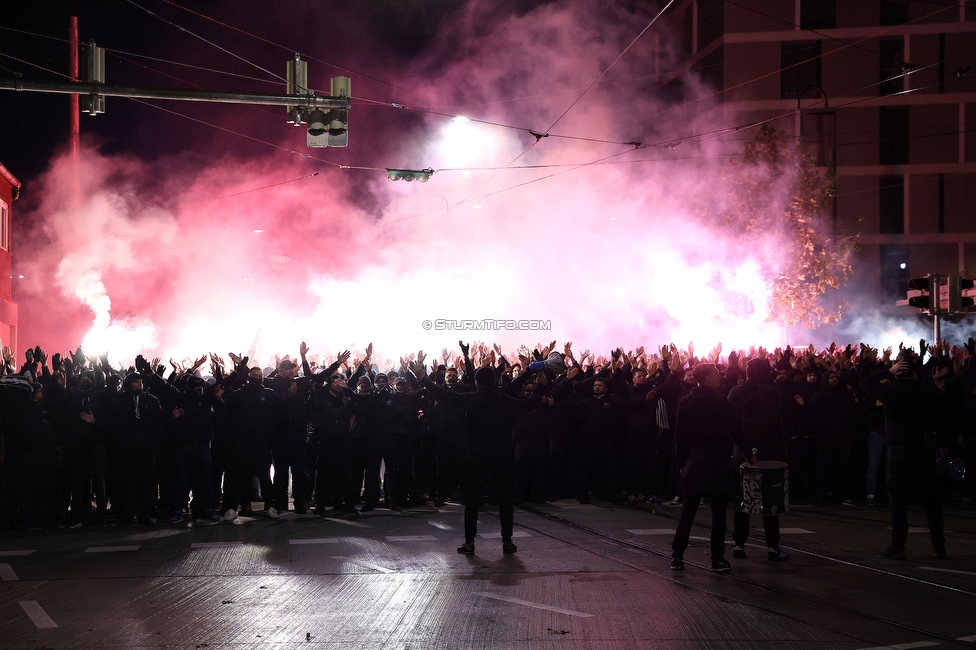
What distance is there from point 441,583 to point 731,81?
36.9 metres

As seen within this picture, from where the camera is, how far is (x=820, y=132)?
40344 mm

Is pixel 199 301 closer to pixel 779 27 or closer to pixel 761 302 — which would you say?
pixel 761 302

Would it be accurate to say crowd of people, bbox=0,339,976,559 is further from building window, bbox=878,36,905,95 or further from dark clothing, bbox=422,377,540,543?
building window, bbox=878,36,905,95

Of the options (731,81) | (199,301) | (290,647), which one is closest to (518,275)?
(199,301)

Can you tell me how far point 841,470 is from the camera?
13.0 metres

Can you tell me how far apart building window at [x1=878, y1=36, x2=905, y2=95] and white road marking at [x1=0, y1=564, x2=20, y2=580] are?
40.4 m

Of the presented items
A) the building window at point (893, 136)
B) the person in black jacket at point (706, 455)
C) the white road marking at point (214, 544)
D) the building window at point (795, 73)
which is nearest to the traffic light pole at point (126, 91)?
the white road marking at point (214, 544)

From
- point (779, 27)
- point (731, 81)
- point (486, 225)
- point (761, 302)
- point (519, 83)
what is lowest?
point (761, 302)

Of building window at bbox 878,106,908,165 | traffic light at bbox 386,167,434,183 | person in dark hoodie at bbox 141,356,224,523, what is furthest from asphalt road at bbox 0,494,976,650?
building window at bbox 878,106,908,165

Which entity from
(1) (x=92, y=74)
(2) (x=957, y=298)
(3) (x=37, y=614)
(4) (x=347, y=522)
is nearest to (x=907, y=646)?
→ (3) (x=37, y=614)

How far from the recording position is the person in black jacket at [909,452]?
8.73m

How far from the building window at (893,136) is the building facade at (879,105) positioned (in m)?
0.06

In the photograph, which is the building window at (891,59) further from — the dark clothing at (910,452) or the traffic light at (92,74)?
the traffic light at (92,74)

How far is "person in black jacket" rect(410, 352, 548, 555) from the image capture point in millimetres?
8992
